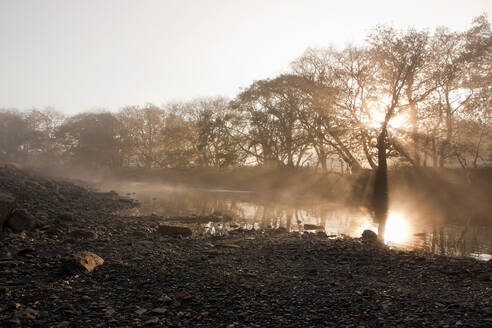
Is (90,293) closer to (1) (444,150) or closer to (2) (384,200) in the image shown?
(2) (384,200)

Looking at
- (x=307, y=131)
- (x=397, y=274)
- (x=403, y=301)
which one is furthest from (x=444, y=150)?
(x=403, y=301)

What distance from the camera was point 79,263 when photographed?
25.3ft

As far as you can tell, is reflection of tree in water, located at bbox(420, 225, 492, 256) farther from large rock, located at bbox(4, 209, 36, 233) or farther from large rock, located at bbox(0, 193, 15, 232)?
large rock, located at bbox(0, 193, 15, 232)

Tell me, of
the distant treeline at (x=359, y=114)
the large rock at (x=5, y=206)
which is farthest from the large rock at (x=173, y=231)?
the distant treeline at (x=359, y=114)

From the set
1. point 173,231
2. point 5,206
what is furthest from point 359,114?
point 5,206

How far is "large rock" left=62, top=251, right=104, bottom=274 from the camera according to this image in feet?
25.0

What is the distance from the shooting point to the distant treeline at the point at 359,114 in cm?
2933

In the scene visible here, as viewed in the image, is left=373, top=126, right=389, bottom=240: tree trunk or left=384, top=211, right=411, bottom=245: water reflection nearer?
left=384, top=211, right=411, bottom=245: water reflection

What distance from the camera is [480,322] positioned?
5508mm

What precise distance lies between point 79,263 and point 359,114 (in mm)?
30772

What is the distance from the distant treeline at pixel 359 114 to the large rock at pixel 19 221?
28.3 m

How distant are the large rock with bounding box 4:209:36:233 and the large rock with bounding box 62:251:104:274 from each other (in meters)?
3.93

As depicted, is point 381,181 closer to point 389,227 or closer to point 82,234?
point 389,227

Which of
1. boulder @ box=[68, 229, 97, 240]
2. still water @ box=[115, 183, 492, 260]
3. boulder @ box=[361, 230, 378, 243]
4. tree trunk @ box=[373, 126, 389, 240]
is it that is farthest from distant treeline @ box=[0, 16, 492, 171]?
boulder @ box=[68, 229, 97, 240]
